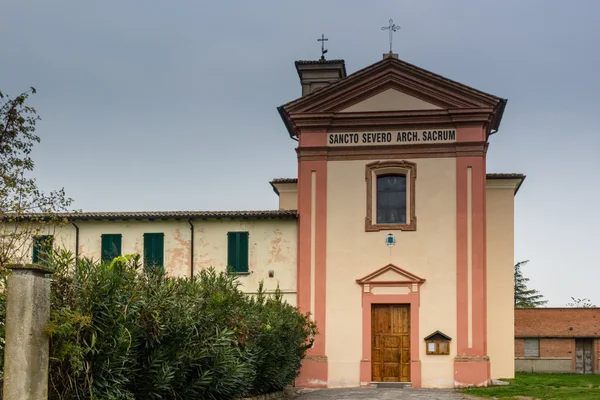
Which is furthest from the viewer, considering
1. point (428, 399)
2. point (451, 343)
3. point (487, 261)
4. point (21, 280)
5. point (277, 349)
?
point (487, 261)

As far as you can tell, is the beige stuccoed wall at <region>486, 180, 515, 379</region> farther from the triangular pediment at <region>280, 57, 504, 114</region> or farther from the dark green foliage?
the dark green foliage

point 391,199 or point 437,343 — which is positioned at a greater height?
point 391,199

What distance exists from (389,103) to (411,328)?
6.90 metres

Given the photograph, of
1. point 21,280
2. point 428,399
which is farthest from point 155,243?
point 21,280

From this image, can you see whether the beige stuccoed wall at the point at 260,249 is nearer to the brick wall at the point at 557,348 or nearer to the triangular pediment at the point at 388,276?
the triangular pediment at the point at 388,276

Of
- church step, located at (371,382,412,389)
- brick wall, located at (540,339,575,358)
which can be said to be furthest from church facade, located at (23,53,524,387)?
brick wall, located at (540,339,575,358)

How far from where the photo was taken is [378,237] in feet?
83.7

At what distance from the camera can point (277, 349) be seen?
712 inches

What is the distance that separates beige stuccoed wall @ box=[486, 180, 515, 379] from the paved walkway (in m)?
3.37

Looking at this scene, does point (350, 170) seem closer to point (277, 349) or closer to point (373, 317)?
point (373, 317)

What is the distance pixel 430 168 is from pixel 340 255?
3.82 meters

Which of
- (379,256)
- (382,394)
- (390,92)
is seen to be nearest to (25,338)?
(382,394)

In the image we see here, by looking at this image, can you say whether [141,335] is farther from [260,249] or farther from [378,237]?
[378,237]

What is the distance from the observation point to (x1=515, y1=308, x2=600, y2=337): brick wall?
44781 mm
